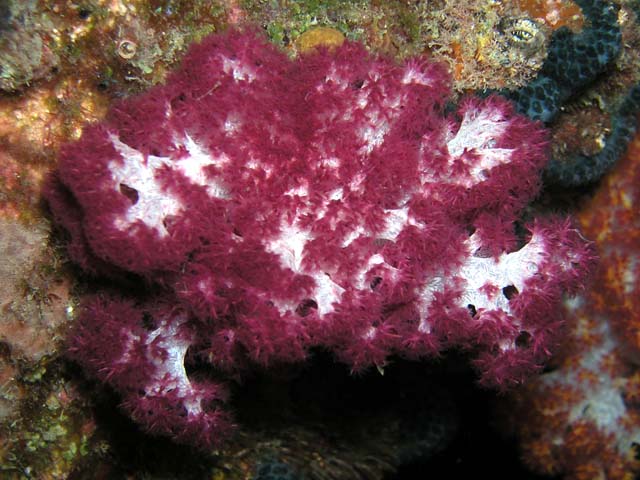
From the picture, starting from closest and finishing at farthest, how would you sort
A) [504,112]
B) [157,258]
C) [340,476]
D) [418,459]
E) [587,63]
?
[157,258] < [504,112] < [587,63] < [340,476] < [418,459]

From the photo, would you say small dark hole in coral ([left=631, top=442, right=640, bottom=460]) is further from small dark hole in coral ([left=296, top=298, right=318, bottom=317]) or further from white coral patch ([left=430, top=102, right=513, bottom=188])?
small dark hole in coral ([left=296, top=298, right=318, bottom=317])

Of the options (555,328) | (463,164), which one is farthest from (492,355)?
(463,164)

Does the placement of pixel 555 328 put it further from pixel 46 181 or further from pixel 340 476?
pixel 46 181

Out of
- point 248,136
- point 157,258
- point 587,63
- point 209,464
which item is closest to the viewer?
point 157,258

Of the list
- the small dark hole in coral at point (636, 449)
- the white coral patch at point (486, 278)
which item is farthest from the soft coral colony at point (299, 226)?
the small dark hole in coral at point (636, 449)

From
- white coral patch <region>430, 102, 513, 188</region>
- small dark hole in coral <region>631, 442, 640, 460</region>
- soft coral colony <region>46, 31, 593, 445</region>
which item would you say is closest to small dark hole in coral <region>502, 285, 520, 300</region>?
soft coral colony <region>46, 31, 593, 445</region>

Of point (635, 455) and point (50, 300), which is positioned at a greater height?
point (50, 300)

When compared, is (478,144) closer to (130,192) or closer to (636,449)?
(130,192)

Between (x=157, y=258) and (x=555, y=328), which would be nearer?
(x=157, y=258)
